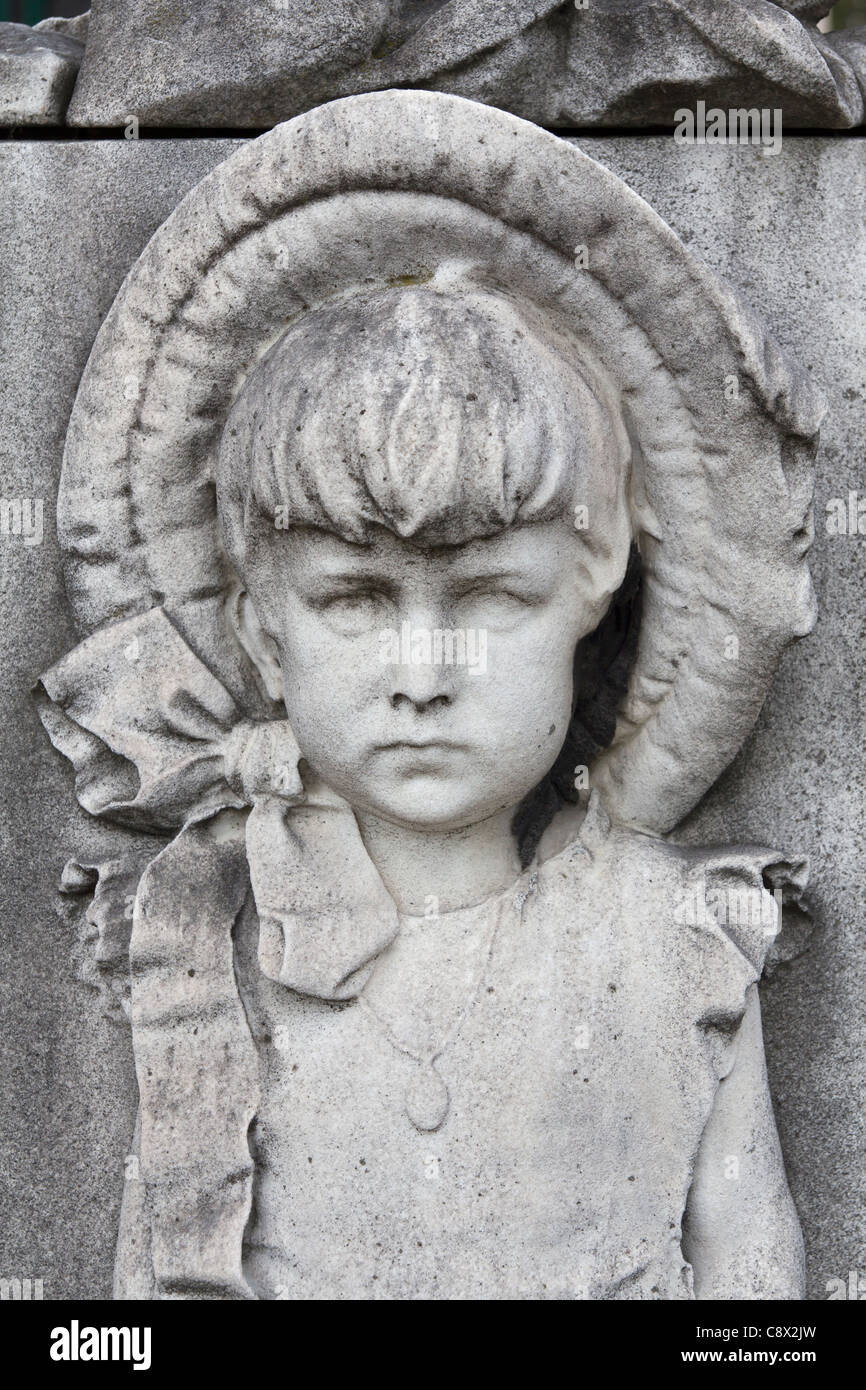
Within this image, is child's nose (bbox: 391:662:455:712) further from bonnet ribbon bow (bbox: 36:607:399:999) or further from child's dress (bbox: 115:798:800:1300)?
child's dress (bbox: 115:798:800:1300)

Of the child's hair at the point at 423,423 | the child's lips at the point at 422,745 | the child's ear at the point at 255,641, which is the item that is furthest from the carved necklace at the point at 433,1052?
the child's hair at the point at 423,423

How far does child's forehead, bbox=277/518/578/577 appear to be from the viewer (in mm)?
1897

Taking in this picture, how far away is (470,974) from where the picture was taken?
2170 mm

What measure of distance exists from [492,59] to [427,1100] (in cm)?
145

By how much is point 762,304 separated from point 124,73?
0.99 meters

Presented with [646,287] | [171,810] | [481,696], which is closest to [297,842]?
[171,810]

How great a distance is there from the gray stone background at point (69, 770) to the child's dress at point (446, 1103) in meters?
0.23

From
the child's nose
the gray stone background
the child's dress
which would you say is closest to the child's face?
the child's nose

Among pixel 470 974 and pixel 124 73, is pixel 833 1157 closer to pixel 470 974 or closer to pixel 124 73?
pixel 470 974

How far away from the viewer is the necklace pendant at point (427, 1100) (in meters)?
2.12

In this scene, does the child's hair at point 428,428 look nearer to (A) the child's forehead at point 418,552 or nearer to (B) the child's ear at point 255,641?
(A) the child's forehead at point 418,552

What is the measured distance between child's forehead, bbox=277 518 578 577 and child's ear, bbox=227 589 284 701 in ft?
0.83

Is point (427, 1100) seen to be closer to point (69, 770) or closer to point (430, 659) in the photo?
point (430, 659)

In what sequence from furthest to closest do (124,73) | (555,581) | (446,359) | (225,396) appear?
(124,73) → (225,396) → (555,581) → (446,359)
